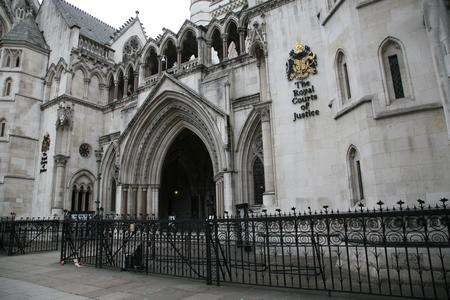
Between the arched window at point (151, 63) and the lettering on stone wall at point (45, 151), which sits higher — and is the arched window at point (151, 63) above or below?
above

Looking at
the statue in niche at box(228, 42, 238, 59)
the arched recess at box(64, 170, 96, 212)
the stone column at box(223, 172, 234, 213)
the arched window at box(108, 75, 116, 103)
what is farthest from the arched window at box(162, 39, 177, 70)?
the stone column at box(223, 172, 234, 213)

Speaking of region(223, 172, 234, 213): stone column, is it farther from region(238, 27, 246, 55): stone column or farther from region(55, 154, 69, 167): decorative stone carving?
region(55, 154, 69, 167): decorative stone carving

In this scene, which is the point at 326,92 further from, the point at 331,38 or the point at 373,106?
the point at 373,106

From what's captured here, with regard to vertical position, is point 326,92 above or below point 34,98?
below

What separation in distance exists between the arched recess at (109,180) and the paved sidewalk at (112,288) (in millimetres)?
14162

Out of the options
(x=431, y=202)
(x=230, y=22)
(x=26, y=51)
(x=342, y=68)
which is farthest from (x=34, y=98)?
(x=431, y=202)

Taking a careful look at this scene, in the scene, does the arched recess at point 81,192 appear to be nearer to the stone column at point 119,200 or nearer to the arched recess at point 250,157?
the stone column at point 119,200

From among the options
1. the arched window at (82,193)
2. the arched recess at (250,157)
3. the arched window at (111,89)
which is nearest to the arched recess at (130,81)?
the arched window at (111,89)

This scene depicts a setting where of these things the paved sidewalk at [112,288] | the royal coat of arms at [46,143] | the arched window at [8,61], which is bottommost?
the paved sidewalk at [112,288]

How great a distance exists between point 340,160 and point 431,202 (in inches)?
141

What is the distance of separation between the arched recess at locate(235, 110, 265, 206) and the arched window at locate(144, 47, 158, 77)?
10581mm

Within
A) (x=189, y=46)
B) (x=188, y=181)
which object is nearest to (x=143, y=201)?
(x=188, y=181)

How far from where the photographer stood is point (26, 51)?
1006 inches

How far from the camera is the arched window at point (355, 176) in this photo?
33.7ft
